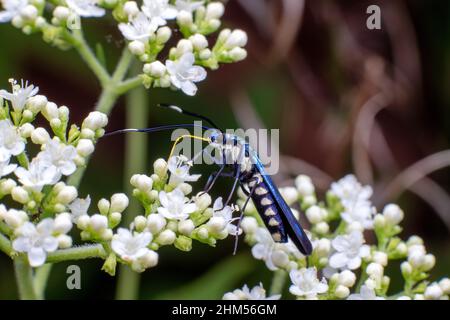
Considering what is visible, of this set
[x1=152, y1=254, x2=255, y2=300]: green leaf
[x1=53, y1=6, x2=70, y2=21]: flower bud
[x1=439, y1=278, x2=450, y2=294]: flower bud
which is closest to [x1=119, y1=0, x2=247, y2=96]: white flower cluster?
[x1=53, y1=6, x2=70, y2=21]: flower bud

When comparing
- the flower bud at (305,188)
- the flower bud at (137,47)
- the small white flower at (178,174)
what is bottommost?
the small white flower at (178,174)

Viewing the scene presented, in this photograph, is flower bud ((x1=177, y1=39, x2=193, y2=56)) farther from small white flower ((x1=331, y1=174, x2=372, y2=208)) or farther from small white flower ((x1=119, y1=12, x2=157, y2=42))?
small white flower ((x1=331, y1=174, x2=372, y2=208))

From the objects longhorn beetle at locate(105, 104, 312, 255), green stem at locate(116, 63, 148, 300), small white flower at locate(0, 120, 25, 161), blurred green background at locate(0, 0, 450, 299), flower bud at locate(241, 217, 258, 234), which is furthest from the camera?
blurred green background at locate(0, 0, 450, 299)

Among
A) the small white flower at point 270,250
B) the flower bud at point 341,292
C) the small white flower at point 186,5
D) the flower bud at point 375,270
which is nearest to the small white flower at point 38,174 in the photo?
the small white flower at point 270,250

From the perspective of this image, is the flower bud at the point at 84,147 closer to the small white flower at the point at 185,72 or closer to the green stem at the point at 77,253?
the green stem at the point at 77,253
